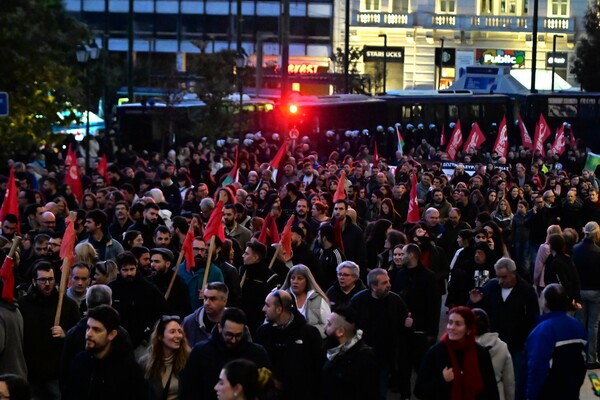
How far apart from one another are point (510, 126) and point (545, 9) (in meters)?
30.7

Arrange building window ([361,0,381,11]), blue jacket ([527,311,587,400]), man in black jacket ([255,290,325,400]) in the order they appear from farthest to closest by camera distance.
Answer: building window ([361,0,381,11]) → blue jacket ([527,311,587,400]) → man in black jacket ([255,290,325,400])

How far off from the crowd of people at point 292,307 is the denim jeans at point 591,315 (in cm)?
2

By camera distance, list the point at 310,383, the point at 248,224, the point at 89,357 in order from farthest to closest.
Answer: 1. the point at 248,224
2. the point at 310,383
3. the point at 89,357

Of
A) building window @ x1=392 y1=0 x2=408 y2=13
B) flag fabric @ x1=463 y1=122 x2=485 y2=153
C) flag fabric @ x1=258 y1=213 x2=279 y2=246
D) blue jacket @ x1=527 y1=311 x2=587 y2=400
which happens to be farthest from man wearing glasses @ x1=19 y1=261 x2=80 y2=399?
building window @ x1=392 y1=0 x2=408 y2=13

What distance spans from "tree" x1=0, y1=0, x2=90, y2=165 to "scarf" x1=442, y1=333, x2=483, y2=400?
21562mm

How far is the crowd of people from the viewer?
8.69m

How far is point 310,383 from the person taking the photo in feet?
30.9

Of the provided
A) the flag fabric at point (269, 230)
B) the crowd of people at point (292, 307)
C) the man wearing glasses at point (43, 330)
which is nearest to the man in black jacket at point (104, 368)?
the crowd of people at point (292, 307)

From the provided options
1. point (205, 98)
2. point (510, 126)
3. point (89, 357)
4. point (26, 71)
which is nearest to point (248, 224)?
point (89, 357)

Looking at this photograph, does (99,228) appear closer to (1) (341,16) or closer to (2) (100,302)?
(2) (100,302)

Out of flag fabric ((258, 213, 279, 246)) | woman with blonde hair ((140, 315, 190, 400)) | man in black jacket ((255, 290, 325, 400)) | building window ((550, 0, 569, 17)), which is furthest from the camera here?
building window ((550, 0, 569, 17))

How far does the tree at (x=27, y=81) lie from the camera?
Result: 2980cm

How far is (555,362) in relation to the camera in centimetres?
1002

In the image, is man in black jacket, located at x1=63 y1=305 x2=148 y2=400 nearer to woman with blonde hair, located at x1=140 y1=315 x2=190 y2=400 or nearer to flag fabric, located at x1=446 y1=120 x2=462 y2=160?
woman with blonde hair, located at x1=140 y1=315 x2=190 y2=400
